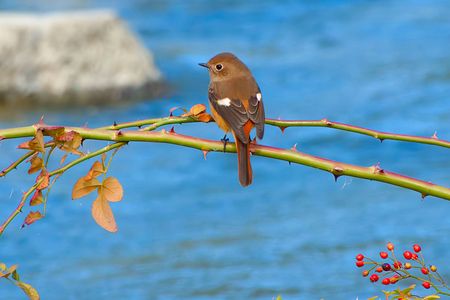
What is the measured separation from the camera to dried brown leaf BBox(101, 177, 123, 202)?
2.45 m

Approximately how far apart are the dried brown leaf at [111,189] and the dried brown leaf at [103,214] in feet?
0.05

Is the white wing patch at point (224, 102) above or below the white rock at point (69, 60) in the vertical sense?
below

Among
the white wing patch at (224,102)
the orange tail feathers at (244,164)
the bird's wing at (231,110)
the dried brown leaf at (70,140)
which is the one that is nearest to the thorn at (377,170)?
the dried brown leaf at (70,140)

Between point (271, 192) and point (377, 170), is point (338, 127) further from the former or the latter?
point (271, 192)

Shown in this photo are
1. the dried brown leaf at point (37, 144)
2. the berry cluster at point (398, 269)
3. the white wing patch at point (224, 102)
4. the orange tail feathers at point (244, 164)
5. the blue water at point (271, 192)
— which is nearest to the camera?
the dried brown leaf at point (37, 144)

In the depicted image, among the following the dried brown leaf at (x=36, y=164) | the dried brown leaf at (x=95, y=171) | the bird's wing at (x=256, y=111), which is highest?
the bird's wing at (x=256, y=111)

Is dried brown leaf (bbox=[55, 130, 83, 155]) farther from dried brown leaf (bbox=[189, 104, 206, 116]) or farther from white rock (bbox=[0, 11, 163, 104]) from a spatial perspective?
white rock (bbox=[0, 11, 163, 104])

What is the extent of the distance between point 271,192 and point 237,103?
16.5 ft

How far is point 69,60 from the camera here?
11695mm

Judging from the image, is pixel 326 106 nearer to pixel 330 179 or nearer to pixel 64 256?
pixel 330 179

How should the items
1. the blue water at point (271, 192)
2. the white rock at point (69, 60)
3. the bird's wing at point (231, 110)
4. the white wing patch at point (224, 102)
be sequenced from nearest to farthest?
the bird's wing at point (231, 110) < the white wing patch at point (224, 102) < the blue water at point (271, 192) < the white rock at point (69, 60)

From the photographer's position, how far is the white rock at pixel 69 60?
11.6 metres

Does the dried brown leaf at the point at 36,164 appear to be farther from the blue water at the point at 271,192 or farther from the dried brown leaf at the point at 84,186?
the blue water at the point at 271,192

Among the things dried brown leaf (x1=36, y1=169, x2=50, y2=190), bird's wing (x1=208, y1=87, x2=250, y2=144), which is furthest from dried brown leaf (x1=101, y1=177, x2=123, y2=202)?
bird's wing (x1=208, y1=87, x2=250, y2=144)
